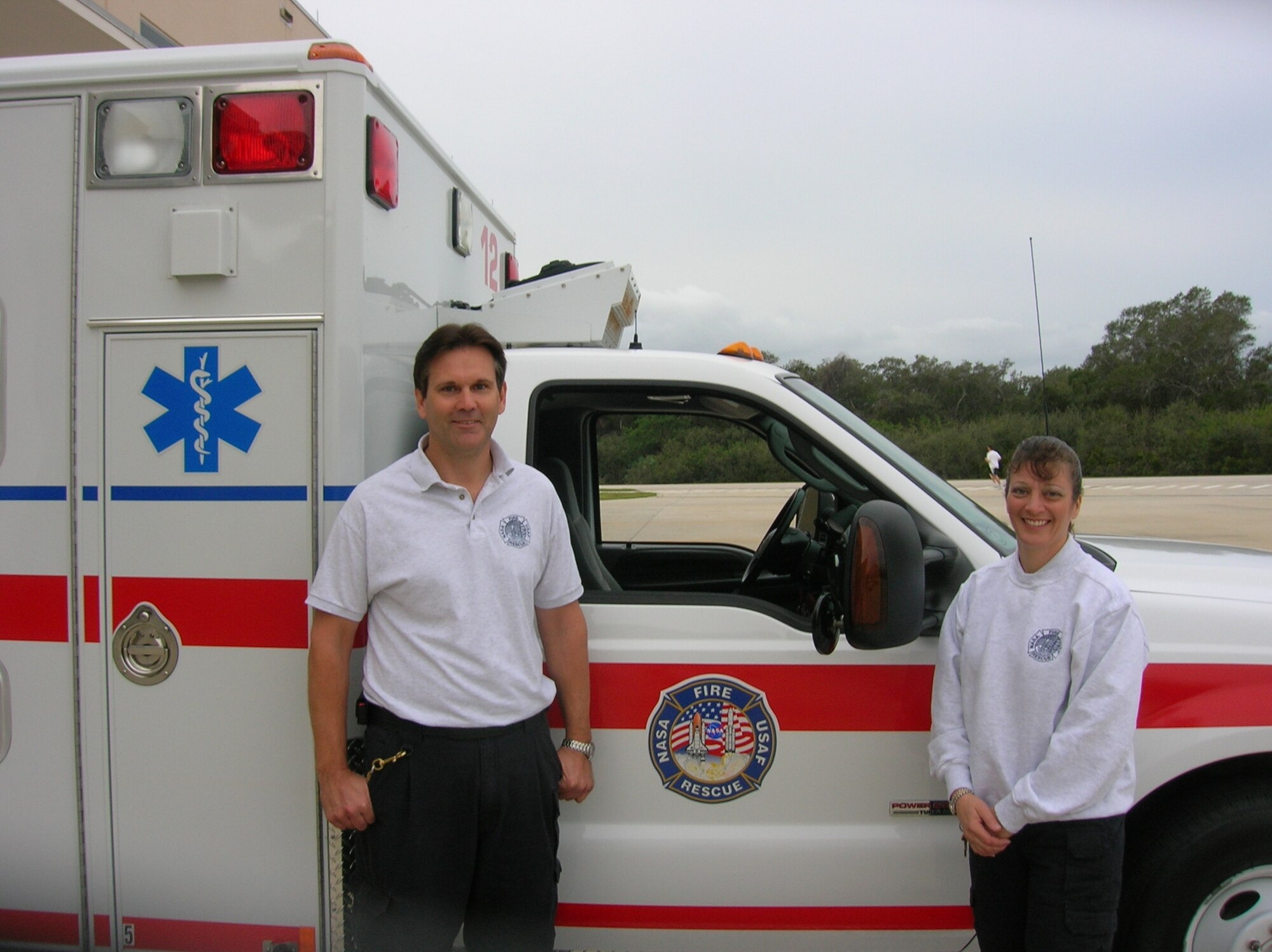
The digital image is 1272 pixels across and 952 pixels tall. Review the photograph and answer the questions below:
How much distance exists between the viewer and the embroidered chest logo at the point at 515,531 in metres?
1.98

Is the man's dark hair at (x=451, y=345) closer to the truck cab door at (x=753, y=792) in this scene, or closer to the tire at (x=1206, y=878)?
the truck cab door at (x=753, y=792)

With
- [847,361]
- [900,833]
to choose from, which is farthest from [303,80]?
[847,361]

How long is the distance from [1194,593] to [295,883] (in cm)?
229

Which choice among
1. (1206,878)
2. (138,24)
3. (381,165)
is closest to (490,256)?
(381,165)

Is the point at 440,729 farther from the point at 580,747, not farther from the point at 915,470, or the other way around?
the point at 915,470

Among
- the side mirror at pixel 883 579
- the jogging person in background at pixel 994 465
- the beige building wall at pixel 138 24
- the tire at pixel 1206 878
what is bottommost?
the tire at pixel 1206 878

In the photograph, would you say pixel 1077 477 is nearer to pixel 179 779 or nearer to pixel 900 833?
pixel 900 833

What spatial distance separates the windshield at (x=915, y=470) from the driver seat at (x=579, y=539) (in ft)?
2.31

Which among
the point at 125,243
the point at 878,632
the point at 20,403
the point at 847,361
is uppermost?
the point at 847,361

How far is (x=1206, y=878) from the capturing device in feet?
7.09

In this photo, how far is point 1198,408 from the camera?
40.8 m

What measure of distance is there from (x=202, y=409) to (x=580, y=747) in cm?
118

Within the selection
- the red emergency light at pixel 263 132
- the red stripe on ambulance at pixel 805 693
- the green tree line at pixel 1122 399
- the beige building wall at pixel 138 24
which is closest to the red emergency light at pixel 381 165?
the red emergency light at pixel 263 132

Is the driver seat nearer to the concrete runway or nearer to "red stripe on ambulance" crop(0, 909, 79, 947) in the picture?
the concrete runway
